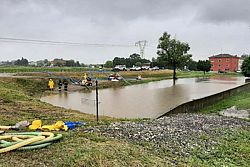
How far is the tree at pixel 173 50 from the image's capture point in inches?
1823

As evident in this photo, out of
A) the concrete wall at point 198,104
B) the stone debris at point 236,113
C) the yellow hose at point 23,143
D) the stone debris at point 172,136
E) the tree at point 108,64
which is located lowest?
the stone debris at point 236,113

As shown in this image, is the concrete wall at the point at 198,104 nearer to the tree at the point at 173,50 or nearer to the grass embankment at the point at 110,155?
the grass embankment at the point at 110,155

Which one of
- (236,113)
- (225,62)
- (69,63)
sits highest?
(225,62)

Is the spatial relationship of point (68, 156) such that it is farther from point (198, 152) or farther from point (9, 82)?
point (9, 82)

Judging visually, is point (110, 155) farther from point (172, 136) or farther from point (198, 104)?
point (198, 104)

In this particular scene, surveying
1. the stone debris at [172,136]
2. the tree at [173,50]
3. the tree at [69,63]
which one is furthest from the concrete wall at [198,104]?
the tree at [69,63]

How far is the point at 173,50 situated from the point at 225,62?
220 feet

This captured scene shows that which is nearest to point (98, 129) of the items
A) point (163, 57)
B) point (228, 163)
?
point (228, 163)

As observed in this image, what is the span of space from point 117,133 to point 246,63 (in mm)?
47647

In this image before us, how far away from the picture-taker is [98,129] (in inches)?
284

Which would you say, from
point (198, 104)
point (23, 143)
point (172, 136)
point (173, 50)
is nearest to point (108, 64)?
point (173, 50)

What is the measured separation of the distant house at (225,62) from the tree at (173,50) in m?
61.6

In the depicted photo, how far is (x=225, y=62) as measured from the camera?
104688 mm

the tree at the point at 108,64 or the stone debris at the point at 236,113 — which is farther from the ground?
the tree at the point at 108,64
